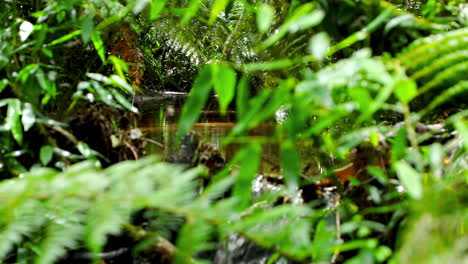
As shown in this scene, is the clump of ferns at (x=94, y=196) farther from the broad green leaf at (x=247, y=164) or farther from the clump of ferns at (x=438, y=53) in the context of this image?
the clump of ferns at (x=438, y=53)

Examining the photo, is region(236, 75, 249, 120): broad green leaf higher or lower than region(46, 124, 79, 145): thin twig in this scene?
higher

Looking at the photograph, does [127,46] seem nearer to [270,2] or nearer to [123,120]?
[270,2]

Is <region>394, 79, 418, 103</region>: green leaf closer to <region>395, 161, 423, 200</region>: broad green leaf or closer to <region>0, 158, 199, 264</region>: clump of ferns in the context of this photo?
<region>395, 161, 423, 200</region>: broad green leaf

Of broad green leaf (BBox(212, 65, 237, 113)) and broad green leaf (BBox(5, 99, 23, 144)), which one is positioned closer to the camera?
broad green leaf (BBox(212, 65, 237, 113))

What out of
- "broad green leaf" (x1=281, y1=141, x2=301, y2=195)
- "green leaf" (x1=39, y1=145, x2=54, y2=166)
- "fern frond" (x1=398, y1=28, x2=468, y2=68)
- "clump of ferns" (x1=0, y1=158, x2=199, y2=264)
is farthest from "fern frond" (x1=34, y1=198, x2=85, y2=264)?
"fern frond" (x1=398, y1=28, x2=468, y2=68)

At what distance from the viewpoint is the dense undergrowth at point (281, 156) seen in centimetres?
54

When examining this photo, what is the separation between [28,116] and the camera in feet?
A: 3.22

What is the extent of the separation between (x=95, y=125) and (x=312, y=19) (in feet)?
2.45

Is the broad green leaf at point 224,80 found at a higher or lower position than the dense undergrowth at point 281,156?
higher

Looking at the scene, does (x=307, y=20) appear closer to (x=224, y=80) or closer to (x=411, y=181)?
(x=224, y=80)

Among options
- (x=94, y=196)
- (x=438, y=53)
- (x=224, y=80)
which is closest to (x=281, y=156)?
(x=224, y=80)

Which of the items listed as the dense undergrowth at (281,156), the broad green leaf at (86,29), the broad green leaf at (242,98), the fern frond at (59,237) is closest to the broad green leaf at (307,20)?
the dense undergrowth at (281,156)

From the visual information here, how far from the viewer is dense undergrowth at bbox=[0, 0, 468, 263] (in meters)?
0.54

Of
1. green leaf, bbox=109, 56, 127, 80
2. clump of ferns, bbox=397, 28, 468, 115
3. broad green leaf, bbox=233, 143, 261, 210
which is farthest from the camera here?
green leaf, bbox=109, 56, 127, 80
